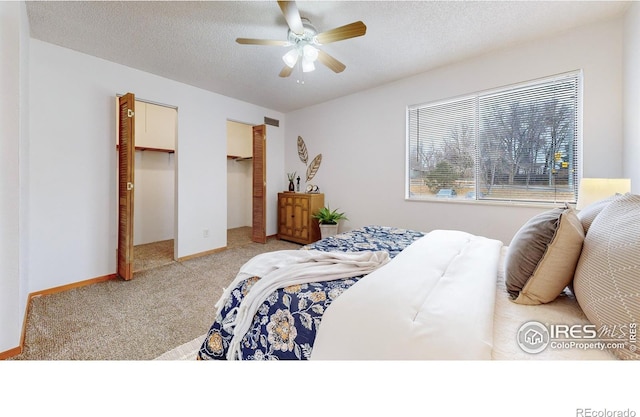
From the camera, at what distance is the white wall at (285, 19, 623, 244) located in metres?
2.21

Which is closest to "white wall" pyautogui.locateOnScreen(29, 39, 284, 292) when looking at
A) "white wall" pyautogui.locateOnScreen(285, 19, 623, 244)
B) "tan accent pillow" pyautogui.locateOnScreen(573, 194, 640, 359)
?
"white wall" pyautogui.locateOnScreen(285, 19, 623, 244)

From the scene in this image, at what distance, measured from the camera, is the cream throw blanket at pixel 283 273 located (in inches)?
44.0

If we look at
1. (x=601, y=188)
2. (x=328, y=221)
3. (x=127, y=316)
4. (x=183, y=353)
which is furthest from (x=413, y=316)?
(x=328, y=221)

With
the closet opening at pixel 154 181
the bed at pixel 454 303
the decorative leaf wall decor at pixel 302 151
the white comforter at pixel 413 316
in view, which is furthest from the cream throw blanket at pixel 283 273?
the decorative leaf wall decor at pixel 302 151

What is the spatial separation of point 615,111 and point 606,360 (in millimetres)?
2710

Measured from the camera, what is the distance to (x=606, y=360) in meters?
0.65

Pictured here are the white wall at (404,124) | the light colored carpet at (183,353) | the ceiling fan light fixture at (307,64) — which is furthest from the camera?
the ceiling fan light fixture at (307,64)

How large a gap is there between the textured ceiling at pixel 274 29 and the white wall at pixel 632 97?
21 centimetres

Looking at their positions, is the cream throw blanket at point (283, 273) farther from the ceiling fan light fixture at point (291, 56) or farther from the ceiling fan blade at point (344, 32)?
the ceiling fan light fixture at point (291, 56)

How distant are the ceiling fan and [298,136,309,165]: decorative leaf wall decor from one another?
7.05 feet

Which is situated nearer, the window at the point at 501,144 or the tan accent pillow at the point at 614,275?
the tan accent pillow at the point at 614,275

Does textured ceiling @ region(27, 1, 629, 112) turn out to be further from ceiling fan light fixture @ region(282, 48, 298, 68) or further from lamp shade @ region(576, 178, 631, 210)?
lamp shade @ region(576, 178, 631, 210)
